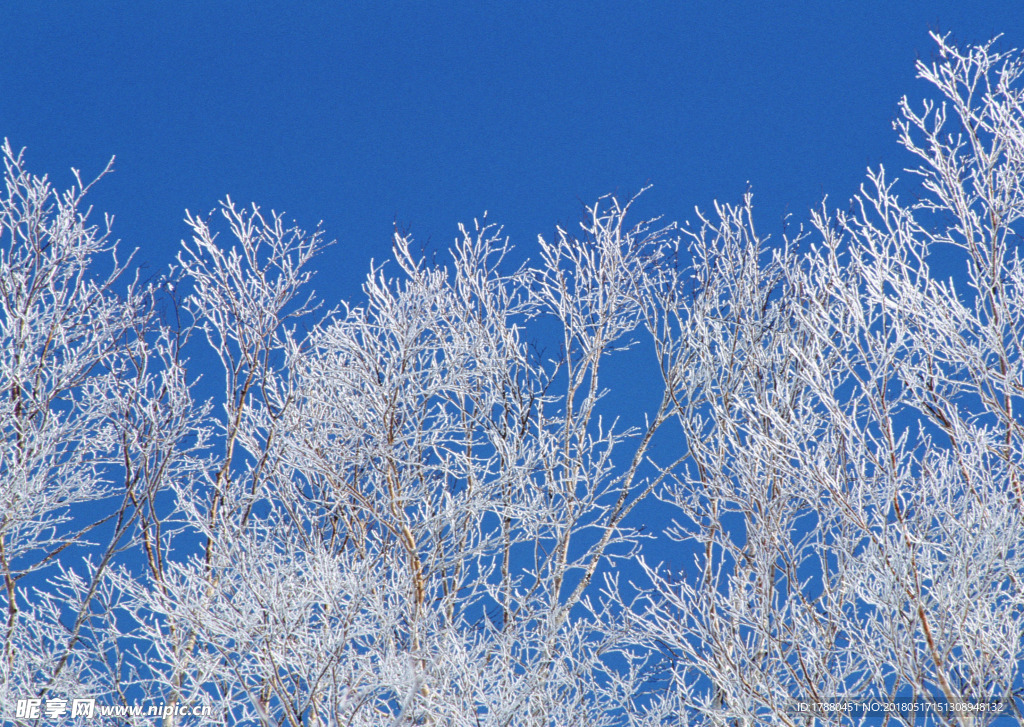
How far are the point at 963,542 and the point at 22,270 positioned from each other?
7057 mm

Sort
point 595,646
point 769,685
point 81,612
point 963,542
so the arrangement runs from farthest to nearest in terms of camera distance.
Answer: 1. point 595,646
2. point 81,612
3. point 769,685
4. point 963,542

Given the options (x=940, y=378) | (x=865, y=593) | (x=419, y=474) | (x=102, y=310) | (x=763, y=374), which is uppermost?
(x=102, y=310)

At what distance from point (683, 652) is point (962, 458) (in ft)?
7.33

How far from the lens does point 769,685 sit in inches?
227

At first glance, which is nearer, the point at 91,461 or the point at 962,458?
the point at 962,458

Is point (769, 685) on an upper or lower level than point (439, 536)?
lower

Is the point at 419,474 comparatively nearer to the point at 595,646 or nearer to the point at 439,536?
the point at 439,536

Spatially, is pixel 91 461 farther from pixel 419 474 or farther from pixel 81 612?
pixel 419 474

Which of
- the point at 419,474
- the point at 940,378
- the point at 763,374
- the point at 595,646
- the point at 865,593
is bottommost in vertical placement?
the point at 865,593

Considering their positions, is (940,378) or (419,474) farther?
(419,474)

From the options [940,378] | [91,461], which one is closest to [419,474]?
[91,461]

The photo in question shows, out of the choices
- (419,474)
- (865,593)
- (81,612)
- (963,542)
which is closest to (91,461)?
(81,612)

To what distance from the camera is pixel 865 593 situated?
17.7 ft

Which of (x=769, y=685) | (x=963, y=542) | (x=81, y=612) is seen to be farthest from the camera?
(x=81, y=612)
